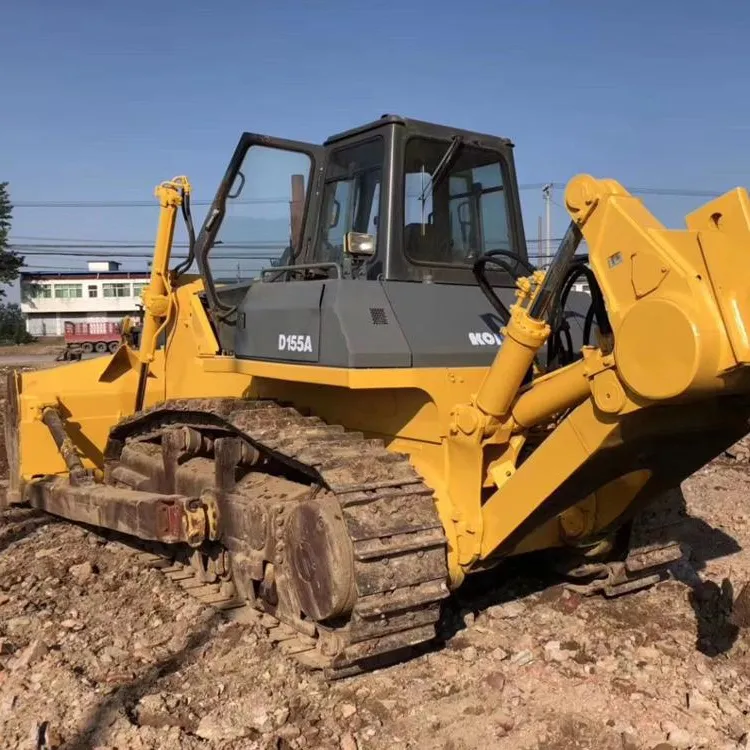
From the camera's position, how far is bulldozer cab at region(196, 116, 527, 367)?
4.05m

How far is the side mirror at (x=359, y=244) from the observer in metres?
4.33

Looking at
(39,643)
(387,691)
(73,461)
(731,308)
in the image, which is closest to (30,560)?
(73,461)

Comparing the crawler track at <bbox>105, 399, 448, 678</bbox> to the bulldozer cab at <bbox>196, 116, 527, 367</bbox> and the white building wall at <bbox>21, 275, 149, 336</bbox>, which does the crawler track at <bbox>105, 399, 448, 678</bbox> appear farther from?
the white building wall at <bbox>21, 275, 149, 336</bbox>

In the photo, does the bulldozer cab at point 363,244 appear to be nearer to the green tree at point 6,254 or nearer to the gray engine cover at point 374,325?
the gray engine cover at point 374,325

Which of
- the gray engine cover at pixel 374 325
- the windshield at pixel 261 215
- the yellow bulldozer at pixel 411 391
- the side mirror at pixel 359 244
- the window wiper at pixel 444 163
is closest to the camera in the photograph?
the yellow bulldozer at pixel 411 391

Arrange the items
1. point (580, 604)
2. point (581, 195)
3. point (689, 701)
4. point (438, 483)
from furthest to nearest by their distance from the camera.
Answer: point (580, 604) → point (438, 483) → point (689, 701) → point (581, 195)

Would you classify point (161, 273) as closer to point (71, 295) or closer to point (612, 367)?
point (612, 367)

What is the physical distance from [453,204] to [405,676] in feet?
8.33

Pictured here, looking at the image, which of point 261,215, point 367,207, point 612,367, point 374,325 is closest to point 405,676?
point 374,325

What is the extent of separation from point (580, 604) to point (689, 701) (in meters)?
1.21

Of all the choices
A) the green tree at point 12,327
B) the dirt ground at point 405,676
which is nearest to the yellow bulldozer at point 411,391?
the dirt ground at point 405,676

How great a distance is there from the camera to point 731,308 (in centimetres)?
274

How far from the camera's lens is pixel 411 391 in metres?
4.15

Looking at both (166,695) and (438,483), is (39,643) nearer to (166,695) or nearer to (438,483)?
(166,695)
